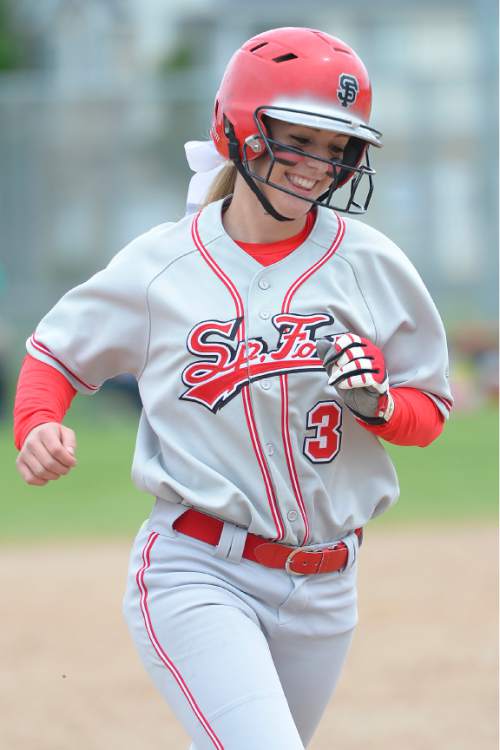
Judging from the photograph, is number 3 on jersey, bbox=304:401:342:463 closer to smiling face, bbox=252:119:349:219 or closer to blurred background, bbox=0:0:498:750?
smiling face, bbox=252:119:349:219

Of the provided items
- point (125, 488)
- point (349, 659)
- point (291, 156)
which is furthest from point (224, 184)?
point (125, 488)

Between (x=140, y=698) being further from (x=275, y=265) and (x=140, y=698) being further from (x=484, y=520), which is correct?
(x=484, y=520)

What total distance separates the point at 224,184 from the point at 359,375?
0.76 meters

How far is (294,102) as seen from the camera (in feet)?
8.50

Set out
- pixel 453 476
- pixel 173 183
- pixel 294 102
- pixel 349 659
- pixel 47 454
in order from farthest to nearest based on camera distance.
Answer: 1. pixel 173 183
2. pixel 453 476
3. pixel 349 659
4. pixel 294 102
5. pixel 47 454

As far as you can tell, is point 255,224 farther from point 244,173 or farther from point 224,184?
point 224,184

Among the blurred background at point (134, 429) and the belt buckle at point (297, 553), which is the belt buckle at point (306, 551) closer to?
the belt buckle at point (297, 553)

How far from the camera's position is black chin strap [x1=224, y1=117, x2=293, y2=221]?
8.62 ft

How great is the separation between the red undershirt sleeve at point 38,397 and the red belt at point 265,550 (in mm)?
341

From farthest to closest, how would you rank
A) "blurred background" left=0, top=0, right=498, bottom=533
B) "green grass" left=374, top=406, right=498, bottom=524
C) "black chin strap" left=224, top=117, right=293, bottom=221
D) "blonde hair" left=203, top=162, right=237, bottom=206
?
"blurred background" left=0, top=0, right=498, bottom=533 < "green grass" left=374, top=406, right=498, bottom=524 < "blonde hair" left=203, top=162, right=237, bottom=206 < "black chin strap" left=224, top=117, right=293, bottom=221

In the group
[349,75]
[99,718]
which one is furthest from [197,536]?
[99,718]

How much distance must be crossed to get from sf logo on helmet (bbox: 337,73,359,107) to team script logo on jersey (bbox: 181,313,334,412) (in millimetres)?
453

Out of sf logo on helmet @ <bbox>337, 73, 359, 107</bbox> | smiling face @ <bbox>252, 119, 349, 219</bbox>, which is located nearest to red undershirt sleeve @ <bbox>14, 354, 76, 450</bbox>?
smiling face @ <bbox>252, 119, 349, 219</bbox>

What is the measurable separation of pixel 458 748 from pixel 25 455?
84.9 inches
